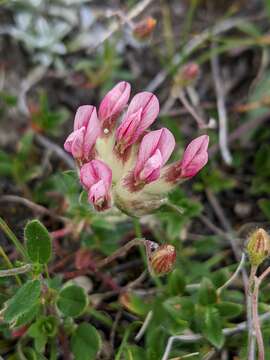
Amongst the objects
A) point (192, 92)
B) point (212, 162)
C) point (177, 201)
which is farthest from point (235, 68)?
point (177, 201)

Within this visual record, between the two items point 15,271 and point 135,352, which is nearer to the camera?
point 15,271

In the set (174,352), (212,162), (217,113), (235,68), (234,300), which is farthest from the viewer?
(235,68)

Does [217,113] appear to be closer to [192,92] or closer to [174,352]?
[192,92]

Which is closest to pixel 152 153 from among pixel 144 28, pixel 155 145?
pixel 155 145

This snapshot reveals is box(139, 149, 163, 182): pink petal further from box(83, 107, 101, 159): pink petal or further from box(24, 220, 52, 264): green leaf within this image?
box(24, 220, 52, 264): green leaf

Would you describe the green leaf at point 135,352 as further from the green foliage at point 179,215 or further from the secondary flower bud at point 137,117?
the secondary flower bud at point 137,117

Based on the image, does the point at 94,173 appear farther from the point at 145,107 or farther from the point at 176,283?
the point at 176,283

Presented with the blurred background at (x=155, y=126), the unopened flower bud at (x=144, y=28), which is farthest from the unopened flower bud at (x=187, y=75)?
the unopened flower bud at (x=144, y=28)
